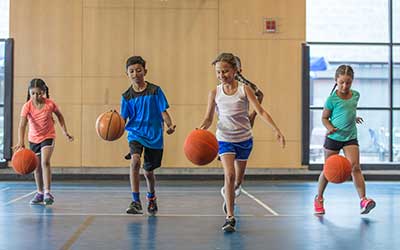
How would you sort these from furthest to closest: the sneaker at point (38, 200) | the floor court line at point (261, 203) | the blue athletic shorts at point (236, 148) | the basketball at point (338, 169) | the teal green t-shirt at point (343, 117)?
1. the sneaker at point (38, 200)
2. the floor court line at point (261, 203)
3. the teal green t-shirt at point (343, 117)
4. the basketball at point (338, 169)
5. the blue athletic shorts at point (236, 148)

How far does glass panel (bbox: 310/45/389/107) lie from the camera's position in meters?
11.7

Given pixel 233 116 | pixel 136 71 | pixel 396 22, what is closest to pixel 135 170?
pixel 136 71

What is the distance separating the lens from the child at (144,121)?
6039mm

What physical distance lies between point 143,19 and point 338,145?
5914 millimetres

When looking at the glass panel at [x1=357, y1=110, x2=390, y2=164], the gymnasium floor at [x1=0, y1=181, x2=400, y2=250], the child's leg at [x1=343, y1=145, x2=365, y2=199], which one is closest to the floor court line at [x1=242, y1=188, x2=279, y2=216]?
the gymnasium floor at [x1=0, y1=181, x2=400, y2=250]

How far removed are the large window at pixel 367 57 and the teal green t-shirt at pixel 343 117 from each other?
5420 mm

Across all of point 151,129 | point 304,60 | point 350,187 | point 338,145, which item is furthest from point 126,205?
point 304,60

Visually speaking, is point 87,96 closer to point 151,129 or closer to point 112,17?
point 112,17

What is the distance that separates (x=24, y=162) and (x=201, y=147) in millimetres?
2354

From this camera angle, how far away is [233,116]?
17.9ft

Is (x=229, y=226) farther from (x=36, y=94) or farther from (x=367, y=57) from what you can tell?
Answer: (x=367, y=57)

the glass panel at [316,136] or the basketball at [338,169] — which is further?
the glass panel at [316,136]

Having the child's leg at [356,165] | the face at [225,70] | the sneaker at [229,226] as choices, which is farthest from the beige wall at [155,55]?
the sneaker at [229,226]

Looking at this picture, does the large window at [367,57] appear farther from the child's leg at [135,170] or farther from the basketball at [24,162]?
the basketball at [24,162]
